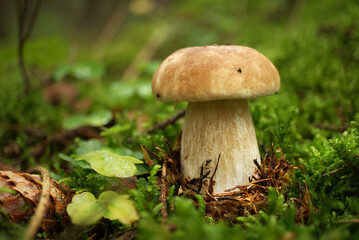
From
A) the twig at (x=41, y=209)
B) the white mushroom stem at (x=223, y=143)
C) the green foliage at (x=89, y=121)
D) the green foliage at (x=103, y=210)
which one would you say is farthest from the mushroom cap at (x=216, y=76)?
the green foliage at (x=89, y=121)

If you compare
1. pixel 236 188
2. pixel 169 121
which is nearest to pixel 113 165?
pixel 236 188

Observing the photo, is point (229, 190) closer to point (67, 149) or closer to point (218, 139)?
point (218, 139)

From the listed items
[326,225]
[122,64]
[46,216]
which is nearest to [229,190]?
[326,225]

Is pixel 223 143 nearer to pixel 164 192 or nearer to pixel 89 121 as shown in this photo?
pixel 164 192

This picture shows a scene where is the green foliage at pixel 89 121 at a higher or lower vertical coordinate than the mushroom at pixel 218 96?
lower

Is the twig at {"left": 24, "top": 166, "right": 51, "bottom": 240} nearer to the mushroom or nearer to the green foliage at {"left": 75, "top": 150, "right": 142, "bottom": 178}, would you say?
the green foliage at {"left": 75, "top": 150, "right": 142, "bottom": 178}

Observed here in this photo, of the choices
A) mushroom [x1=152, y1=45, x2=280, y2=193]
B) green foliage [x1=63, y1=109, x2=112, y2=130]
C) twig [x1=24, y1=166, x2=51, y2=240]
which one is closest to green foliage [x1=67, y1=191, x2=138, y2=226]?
twig [x1=24, y1=166, x2=51, y2=240]

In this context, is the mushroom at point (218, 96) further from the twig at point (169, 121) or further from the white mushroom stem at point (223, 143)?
the twig at point (169, 121)
